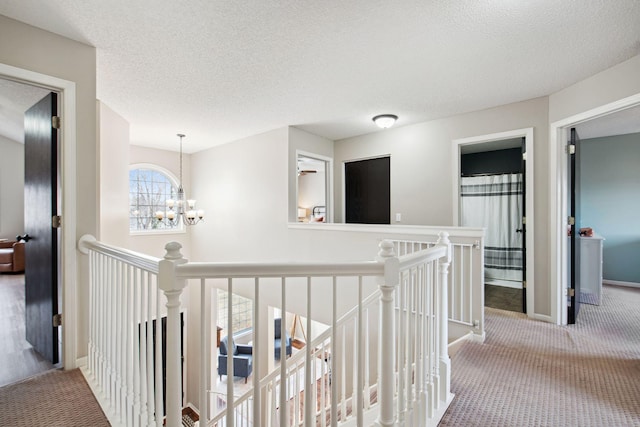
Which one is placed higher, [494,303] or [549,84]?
[549,84]

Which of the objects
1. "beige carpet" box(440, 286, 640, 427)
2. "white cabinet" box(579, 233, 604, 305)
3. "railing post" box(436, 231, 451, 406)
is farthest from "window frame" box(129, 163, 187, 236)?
"white cabinet" box(579, 233, 604, 305)

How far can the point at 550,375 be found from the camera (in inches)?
79.9

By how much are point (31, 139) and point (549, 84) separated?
4.76 meters

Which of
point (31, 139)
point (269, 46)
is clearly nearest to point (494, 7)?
point (269, 46)

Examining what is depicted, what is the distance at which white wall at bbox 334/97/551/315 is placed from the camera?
10.3ft

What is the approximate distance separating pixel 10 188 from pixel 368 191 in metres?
5.40

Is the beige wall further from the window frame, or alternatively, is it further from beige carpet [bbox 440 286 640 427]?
the window frame

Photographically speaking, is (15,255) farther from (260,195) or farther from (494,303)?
(494,303)

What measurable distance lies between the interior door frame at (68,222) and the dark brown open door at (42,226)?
8cm

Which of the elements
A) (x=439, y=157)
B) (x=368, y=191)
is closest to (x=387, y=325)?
(x=439, y=157)

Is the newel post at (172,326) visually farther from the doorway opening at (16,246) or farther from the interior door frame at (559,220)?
the interior door frame at (559,220)

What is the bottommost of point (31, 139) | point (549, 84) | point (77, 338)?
point (77, 338)

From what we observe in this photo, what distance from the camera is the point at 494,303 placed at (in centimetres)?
386

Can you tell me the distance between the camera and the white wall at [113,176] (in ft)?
11.1
